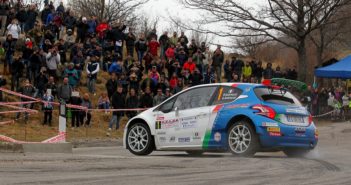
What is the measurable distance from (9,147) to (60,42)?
1192 cm

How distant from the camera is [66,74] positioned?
83.6 feet

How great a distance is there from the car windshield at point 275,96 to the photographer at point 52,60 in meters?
12.7

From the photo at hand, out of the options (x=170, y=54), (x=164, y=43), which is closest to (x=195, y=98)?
(x=170, y=54)

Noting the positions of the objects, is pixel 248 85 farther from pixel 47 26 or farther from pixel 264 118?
pixel 47 26

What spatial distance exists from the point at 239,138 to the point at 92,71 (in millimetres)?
13958

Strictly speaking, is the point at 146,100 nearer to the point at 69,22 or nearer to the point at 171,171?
the point at 69,22

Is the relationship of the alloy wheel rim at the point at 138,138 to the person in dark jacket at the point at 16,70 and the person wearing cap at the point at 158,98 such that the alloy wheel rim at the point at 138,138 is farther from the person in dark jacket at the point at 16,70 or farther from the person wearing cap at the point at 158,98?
the person wearing cap at the point at 158,98

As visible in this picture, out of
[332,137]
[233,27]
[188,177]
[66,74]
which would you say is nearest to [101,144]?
[66,74]

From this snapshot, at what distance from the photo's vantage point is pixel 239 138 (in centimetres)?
1343

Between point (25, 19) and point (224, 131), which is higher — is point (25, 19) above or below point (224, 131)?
above

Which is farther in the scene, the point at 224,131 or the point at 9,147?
the point at 9,147

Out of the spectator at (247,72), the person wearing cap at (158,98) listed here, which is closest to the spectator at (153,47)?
the spectator at (247,72)

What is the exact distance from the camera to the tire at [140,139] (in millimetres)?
14773

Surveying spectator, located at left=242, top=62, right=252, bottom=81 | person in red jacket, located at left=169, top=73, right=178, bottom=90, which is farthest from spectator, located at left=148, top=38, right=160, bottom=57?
spectator, located at left=242, top=62, right=252, bottom=81
